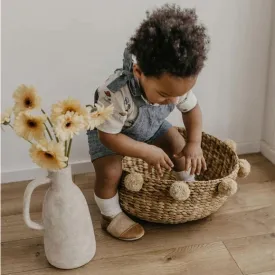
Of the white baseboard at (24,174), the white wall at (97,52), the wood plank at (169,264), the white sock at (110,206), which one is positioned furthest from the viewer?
the white baseboard at (24,174)

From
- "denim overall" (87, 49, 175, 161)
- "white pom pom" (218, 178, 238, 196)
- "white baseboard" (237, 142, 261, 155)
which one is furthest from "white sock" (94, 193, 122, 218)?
"white baseboard" (237, 142, 261, 155)

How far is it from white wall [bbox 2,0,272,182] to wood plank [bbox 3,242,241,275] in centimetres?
47

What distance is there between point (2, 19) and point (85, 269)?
705 mm

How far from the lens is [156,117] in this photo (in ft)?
3.93

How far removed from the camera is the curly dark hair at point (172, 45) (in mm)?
932

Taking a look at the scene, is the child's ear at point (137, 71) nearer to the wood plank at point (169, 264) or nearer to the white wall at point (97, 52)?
the white wall at point (97, 52)

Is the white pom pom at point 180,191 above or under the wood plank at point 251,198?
above

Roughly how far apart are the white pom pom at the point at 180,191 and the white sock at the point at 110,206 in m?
0.18

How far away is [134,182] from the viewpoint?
1110 mm

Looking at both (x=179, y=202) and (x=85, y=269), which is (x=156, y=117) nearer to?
(x=179, y=202)

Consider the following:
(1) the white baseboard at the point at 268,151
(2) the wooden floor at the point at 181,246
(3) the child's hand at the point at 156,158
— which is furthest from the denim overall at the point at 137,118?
(1) the white baseboard at the point at 268,151

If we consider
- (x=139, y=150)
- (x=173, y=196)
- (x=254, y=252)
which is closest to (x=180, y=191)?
(x=173, y=196)

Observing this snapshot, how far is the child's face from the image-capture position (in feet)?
3.18

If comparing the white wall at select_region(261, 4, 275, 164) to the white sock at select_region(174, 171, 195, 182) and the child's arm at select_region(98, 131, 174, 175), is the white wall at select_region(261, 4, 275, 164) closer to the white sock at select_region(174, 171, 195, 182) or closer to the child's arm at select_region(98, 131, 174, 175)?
the white sock at select_region(174, 171, 195, 182)
